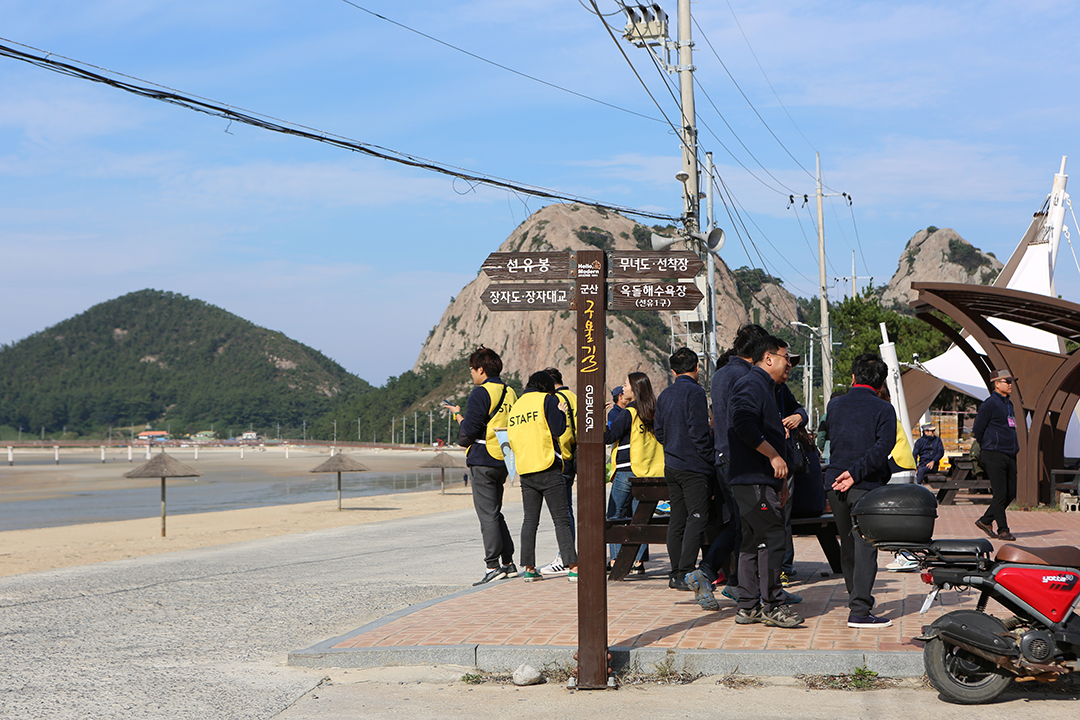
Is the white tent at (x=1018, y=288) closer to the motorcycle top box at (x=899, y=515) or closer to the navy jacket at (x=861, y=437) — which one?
the navy jacket at (x=861, y=437)

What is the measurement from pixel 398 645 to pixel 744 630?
2165 mm

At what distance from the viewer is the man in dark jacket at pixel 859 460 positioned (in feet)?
18.7

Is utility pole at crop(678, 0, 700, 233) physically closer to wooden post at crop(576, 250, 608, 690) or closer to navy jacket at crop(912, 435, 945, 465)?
navy jacket at crop(912, 435, 945, 465)

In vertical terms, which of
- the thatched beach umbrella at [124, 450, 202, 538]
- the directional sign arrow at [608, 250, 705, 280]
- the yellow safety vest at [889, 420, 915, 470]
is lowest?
the thatched beach umbrella at [124, 450, 202, 538]

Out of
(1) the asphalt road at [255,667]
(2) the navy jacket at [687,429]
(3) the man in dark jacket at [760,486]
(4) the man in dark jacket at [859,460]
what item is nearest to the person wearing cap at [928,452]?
(1) the asphalt road at [255,667]

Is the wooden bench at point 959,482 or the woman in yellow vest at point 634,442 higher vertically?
the woman in yellow vest at point 634,442

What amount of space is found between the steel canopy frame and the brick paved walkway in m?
8.86

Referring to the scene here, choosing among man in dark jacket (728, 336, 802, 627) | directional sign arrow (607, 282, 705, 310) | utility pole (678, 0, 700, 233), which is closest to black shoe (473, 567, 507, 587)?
man in dark jacket (728, 336, 802, 627)

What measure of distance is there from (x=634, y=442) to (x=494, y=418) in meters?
1.31

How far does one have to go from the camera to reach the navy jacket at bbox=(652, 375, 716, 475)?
6969 millimetres

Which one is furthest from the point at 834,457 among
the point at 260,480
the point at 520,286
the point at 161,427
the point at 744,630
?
the point at 161,427

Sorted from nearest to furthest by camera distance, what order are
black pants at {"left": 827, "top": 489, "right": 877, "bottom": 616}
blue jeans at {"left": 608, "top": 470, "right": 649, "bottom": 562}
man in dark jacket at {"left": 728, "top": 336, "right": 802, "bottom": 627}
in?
black pants at {"left": 827, "top": 489, "right": 877, "bottom": 616} < man in dark jacket at {"left": 728, "top": 336, "right": 802, "bottom": 627} < blue jeans at {"left": 608, "top": 470, "right": 649, "bottom": 562}

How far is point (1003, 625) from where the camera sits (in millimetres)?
4578

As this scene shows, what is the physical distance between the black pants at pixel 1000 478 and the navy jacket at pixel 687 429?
16.3 feet
